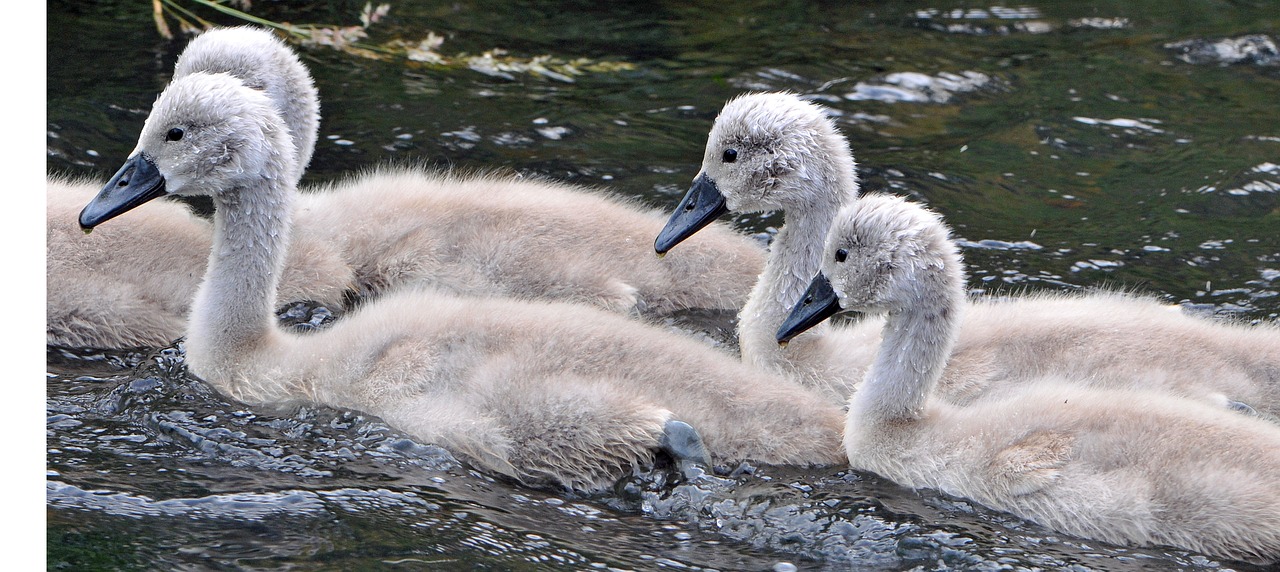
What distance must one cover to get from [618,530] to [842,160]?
6.94 feet

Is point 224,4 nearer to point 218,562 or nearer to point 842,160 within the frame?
point 842,160

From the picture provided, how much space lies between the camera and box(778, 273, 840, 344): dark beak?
5602 mm

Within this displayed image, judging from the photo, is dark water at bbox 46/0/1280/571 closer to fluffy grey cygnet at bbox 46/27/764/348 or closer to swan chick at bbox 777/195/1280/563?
swan chick at bbox 777/195/1280/563

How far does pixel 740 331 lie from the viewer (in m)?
6.38

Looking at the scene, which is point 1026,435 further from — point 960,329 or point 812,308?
point 812,308

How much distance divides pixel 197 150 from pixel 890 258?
2.63 m

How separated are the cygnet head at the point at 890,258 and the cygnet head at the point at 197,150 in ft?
7.27

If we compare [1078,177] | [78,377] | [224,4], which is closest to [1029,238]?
[1078,177]

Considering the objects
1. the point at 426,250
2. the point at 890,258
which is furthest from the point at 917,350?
the point at 426,250

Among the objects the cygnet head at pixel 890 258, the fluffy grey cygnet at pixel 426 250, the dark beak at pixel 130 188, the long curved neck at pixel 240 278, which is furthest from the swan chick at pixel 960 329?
the dark beak at pixel 130 188

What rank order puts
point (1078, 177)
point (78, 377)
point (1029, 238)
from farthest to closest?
point (1078, 177) → point (1029, 238) → point (78, 377)

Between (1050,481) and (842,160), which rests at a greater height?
(842,160)

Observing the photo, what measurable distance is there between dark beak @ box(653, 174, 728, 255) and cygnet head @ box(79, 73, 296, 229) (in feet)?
5.26

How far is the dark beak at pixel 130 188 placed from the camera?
5.88m
